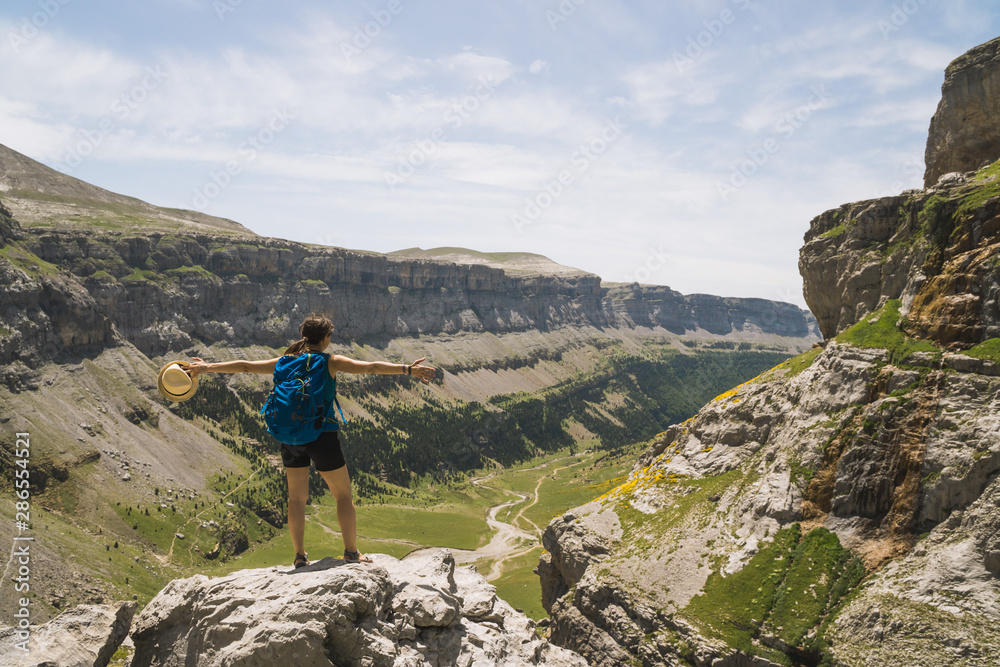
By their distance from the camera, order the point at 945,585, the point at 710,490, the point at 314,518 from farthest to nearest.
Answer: the point at 314,518 < the point at 710,490 < the point at 945,585

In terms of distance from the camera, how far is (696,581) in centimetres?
4072

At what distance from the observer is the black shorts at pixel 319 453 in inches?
454

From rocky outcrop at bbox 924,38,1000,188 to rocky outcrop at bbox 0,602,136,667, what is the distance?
69.1 meters

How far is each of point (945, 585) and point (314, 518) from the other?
140m

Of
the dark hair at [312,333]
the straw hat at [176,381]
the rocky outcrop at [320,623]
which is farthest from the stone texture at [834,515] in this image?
the straw hat at [176,381]

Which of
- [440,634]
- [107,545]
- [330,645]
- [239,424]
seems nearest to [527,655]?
[440,634]

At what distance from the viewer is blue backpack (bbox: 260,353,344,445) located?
11227 millimetres

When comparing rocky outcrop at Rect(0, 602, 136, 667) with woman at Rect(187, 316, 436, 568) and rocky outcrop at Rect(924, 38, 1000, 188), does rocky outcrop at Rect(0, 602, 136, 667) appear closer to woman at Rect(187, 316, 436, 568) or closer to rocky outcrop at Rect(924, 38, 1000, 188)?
woman at Rect(187, 316, 436, 568)

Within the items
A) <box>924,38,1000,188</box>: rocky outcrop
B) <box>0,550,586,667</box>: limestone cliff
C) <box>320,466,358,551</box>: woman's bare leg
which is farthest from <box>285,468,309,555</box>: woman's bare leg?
<box>924,38,1000,188</box>: rocky outcrop

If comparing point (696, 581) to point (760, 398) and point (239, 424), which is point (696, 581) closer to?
point (760, 398)

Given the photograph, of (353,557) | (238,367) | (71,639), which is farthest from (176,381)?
Answer: (71,639)

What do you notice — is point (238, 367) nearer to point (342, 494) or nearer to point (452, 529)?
point (342, 494)

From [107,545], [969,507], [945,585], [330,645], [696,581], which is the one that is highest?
[330,645]

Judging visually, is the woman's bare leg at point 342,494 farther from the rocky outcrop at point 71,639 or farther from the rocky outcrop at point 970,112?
the rocky outcrop at point 970,112
